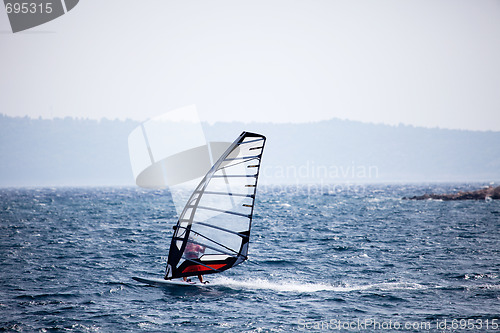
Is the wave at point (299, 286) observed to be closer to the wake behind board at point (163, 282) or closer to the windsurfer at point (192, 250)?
the wake behind board at point (163, 282)

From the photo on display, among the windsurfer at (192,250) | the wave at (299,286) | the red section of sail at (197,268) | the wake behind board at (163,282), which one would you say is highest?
the windsurfer at (192,250)

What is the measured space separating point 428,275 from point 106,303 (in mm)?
15346

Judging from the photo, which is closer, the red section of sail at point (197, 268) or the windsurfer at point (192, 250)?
the windsurfer at point (192, 250)

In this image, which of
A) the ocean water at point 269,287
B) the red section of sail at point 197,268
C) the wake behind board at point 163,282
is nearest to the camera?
the ocean water at point 269,287

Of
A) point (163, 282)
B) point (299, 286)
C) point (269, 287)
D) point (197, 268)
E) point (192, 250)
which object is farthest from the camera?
point (299, 286)

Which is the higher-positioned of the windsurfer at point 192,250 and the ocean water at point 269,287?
the windsurfer at point 192,250

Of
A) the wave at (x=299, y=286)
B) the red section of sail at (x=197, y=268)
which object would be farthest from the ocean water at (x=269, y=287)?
the red section of sail at (x=197, y=268)

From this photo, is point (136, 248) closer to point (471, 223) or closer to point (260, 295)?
point (260, 295)

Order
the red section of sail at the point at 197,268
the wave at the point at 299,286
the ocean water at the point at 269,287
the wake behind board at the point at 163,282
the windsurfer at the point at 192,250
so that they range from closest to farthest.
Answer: the ocean water at the point at 269,287 → the windsurfer at the point at 192,250 → the red section of sail at the point at 197,268 → the wake behind board at the point at 163,282 → the wave at the point at 299,286

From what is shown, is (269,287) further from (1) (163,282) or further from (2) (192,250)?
(1) (163,282)

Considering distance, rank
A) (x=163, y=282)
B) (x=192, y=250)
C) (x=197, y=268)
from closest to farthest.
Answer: (x=192, y=250) → (x=197, y=268) → (x=163, y=282)

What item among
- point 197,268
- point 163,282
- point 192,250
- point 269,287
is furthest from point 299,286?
point 163,282

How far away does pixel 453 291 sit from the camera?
66.1 feet

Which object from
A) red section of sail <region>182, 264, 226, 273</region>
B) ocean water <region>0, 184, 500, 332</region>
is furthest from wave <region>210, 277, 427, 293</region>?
red section of sail <region>182, 264, 226, 273</region>
